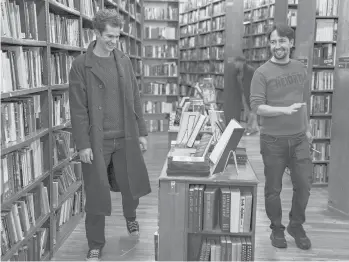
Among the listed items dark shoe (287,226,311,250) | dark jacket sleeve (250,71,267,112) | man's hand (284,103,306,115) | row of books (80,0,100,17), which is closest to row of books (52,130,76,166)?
row of books (80,0,100,17)

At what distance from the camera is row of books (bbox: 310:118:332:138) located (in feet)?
18.2

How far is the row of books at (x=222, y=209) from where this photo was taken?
260 cm

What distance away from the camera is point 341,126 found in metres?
4.38

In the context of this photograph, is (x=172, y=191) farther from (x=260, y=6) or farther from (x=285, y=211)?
(x=260, y=6)

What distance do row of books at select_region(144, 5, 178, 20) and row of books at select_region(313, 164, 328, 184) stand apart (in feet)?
18.0

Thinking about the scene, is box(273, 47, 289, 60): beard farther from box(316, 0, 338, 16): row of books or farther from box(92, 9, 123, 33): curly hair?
box(316, 0, 338, 16): row of books

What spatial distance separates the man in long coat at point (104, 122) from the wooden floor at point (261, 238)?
275mm

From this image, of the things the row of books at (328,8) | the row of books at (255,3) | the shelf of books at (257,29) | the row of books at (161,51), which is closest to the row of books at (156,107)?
the row of books at (161,51)

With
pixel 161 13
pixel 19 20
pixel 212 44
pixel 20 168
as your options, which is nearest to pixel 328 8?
pixel 19 20

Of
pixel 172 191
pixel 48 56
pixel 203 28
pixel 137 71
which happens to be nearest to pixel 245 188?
pixel 172 191

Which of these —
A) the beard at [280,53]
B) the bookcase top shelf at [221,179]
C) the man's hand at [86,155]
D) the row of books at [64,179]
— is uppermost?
the beard at [280,53]

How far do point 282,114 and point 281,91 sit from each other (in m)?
0.19

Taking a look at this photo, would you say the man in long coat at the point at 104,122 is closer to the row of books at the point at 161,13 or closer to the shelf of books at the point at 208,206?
the shelf of books at the point at 208,206

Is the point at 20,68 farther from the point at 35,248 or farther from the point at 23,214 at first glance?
the point at 35,248
